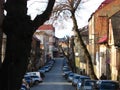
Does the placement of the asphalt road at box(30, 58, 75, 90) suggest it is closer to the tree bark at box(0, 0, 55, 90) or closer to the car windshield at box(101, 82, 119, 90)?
the car windshield at box(101, 82, 119, 90)

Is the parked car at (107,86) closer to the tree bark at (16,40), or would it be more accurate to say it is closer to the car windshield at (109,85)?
the car windshield at (109,85)

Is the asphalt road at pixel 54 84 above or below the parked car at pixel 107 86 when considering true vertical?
below

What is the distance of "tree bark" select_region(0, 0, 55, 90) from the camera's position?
32.8 ft

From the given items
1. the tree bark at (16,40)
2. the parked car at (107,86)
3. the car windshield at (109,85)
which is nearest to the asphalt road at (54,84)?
the parked car at (107,86)

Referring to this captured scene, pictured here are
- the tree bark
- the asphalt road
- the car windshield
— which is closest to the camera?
the tree bark

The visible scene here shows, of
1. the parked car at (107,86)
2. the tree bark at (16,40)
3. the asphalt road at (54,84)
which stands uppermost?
the tree bark at (16,40)

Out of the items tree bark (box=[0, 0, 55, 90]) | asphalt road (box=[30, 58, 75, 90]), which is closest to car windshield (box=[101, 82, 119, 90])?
tree bark (box=[0, 0, 55, 90])

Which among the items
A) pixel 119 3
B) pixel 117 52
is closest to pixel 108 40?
pixel 117 52

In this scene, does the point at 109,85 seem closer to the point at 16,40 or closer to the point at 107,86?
the point at 107,86

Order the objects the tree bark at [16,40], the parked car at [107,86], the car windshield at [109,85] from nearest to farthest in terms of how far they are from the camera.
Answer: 1. the tree bark at [16,40]
2. the parked car at [107,86]
3. the car windshield at [109,85]

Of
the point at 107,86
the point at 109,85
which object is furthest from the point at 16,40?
the point at 109,85

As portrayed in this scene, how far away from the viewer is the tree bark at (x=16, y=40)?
32.8 ft

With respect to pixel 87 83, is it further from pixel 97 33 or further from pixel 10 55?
pixel 97 33

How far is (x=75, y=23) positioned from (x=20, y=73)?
45.3 meters
